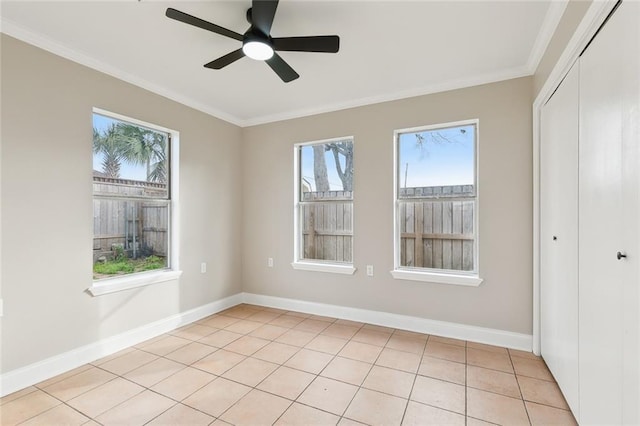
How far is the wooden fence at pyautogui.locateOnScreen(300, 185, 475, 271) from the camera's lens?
3.09 meters

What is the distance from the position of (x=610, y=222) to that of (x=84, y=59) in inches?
149

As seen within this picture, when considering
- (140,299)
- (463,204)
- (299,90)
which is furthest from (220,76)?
(463,204)

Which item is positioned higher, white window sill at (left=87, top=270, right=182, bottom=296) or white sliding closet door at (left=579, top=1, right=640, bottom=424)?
white sliding closet door at (left=579, top=1, right=640, bottom=424)

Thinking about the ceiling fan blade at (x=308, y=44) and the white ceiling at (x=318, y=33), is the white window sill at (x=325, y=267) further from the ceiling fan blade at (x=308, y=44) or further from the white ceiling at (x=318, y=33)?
the ceiling fan blade at (x=308, y=44)

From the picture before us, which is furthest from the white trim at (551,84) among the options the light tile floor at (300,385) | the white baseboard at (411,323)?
the light tile floor at (300,385)

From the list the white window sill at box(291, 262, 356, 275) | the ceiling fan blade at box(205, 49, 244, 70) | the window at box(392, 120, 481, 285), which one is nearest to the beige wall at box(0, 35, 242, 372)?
the ceiling fan blade at box(205, 49, 244, 70)

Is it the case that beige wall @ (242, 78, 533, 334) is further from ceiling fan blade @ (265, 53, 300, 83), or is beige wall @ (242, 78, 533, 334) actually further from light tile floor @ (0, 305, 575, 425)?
ceiling fan blade @ (265, 53, 300, 83)

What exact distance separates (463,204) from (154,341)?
3.47m

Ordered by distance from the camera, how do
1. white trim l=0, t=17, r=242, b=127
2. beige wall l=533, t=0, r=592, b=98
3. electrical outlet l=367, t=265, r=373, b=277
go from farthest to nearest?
electrical outlet l=367, t=265, r=373, b=277, white trim l=0, t=17, r=242, b=127, beige wall l=533, t=0, r=592, b=98

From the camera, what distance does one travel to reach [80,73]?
2.50 m

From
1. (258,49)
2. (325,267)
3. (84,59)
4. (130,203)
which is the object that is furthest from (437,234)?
(84,59)

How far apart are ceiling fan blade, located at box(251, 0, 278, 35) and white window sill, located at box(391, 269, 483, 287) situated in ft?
8.51

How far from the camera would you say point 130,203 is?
3004 mm

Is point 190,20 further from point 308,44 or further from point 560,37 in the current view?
point 560,37
